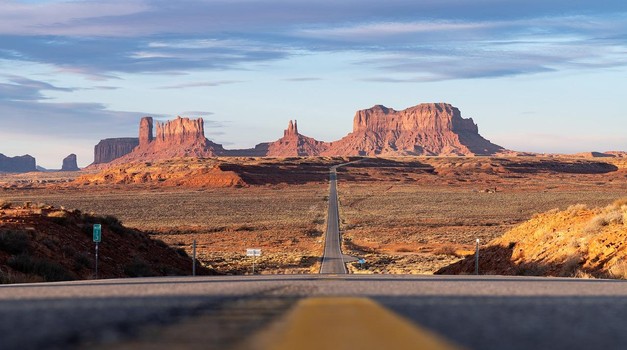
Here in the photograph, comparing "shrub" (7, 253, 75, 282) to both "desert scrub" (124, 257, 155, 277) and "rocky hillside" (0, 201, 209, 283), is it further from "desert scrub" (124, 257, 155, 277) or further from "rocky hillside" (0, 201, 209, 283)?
"desert scrub" (124, 257, 155, 277)

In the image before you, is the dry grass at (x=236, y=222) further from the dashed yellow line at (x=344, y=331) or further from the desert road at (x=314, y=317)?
the dashed yellow line at (x=344, y=331)

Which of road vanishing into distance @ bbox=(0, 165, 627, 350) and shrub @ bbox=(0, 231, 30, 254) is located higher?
road vanishing into distance @ bbox=(0, 165, 627, 350)

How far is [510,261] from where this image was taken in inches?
947

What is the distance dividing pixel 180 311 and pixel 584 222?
1979 centimetres

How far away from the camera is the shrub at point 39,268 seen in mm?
16656

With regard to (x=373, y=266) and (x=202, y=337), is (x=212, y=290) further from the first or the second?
(x=373, y=266)

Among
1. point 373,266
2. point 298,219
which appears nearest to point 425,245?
point 373,266

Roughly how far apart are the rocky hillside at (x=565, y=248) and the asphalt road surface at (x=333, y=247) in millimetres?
9582

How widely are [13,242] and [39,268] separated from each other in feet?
6.76

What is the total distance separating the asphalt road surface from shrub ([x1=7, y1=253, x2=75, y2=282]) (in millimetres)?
17137

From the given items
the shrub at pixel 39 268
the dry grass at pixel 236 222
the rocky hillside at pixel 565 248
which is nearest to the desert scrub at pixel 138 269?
the shrub at pixel 39 268

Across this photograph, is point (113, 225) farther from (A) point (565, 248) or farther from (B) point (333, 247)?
(B) point (333, 247)

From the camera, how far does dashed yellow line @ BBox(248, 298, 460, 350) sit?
15.4 feet

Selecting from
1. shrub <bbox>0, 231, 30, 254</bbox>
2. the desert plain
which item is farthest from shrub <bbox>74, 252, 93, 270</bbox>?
the desert plain
